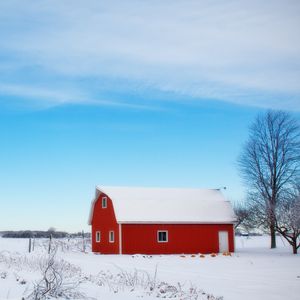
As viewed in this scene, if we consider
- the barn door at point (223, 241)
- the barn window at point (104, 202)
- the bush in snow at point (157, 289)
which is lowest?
the bush in snow at point (157, 289)

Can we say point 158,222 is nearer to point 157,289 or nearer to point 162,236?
point 162,236

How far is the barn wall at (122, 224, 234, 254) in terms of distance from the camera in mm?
37500

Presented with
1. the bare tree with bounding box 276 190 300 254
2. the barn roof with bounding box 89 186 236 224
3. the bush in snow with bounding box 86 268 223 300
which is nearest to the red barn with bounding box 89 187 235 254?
the barn roof with bounding box 89 186 236 224

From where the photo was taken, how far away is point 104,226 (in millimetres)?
40781

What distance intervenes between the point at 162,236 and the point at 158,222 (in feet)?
3.99

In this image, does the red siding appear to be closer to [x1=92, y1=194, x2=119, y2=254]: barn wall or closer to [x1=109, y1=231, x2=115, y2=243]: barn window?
[x1=92, y1=194, x2=119, y2=254]: barn wall

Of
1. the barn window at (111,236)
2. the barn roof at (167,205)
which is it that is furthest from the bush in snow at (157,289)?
the barn window at (111,236)

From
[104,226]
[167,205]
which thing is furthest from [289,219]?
[104,226]

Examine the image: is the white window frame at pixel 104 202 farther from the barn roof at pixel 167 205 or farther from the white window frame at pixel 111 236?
the white window frame at pixel 111 236

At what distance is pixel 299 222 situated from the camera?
34312 mm

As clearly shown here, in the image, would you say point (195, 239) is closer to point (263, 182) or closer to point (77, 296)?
point (263, 182)

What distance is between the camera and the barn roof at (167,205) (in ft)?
126

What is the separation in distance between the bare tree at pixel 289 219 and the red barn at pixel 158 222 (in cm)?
555

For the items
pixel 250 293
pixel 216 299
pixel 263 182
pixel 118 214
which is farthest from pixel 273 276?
pixel 263 182
